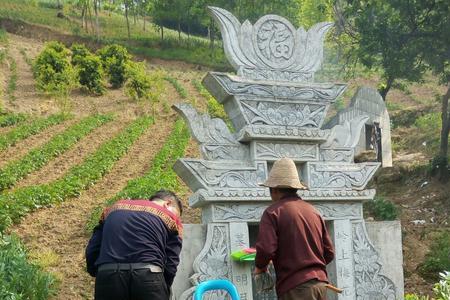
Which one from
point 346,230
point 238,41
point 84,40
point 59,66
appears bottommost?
point 346,230

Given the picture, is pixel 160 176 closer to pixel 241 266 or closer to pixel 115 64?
pixel 241 266

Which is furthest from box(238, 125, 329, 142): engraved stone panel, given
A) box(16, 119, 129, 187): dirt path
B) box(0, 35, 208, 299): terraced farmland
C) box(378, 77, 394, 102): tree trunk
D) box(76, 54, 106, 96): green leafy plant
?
box(76, 54, 106, 96): green leafy plant

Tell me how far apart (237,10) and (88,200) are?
3076 centimetres

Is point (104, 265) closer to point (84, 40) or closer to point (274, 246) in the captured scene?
point (274, 246)

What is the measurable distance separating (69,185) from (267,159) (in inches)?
296

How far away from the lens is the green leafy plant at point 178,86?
28683mm

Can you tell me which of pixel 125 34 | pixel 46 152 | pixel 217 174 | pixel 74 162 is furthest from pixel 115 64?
pixel 217 174

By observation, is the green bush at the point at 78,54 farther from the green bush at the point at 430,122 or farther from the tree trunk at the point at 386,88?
the tree trunk at the point at 386,88

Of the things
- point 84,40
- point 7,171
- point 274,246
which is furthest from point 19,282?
point 84,40

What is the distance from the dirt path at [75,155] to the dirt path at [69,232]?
1360 mm

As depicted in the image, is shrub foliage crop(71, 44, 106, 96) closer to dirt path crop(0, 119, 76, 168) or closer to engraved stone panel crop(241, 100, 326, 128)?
dirt path crop(0, 119, 76, 168)

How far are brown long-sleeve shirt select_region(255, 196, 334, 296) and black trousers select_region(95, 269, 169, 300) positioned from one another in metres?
0.77

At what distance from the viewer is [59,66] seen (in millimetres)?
27344

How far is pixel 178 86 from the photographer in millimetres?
30609
